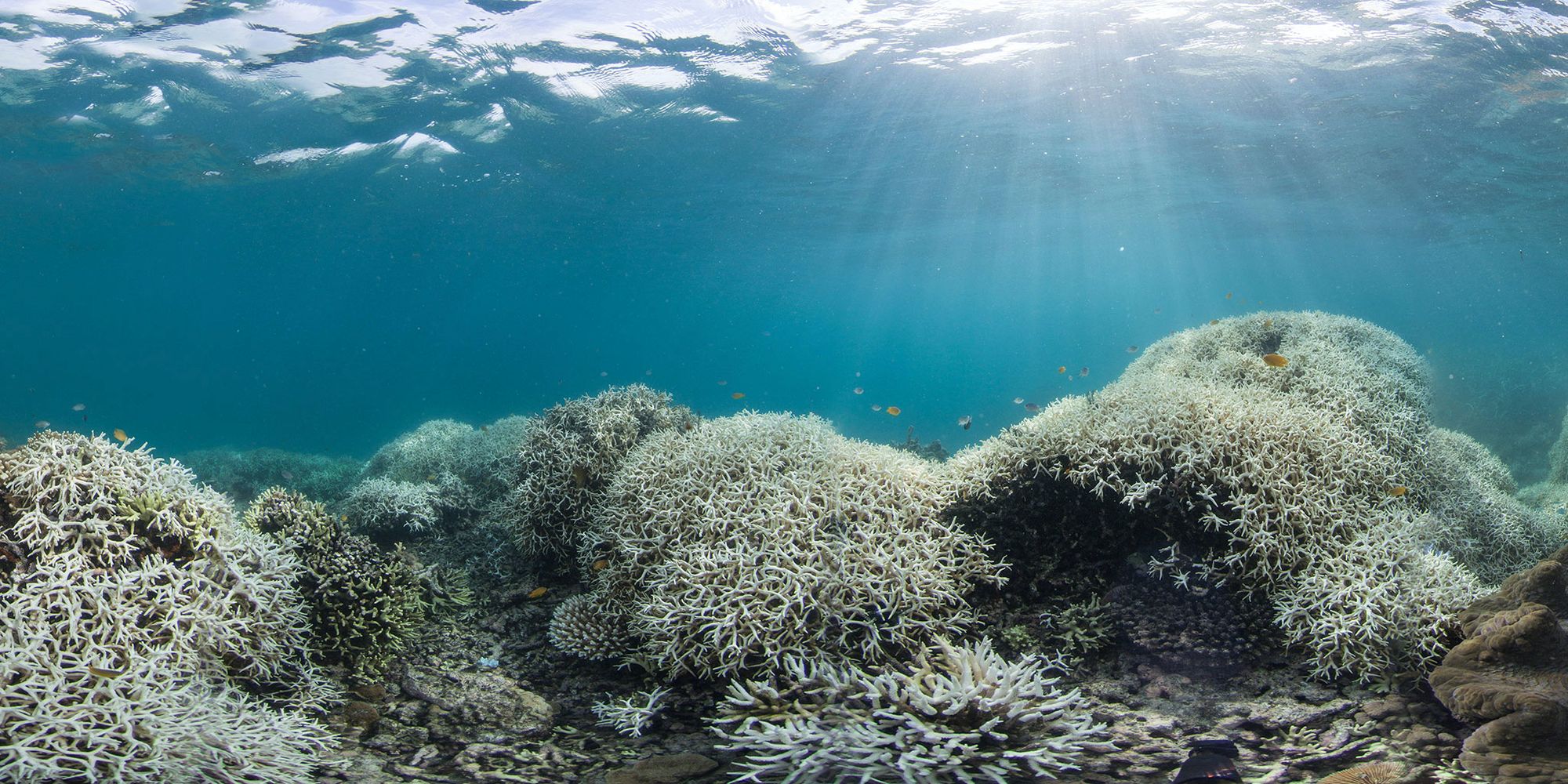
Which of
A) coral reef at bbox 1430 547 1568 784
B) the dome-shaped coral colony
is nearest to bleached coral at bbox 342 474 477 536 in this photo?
the dome-shaped coral colony

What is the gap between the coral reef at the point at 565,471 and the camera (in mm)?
7184

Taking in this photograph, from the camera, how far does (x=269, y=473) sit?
57.9 feet

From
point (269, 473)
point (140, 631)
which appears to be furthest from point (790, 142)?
point (140, 631)

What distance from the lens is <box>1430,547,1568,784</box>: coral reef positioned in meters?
3.02

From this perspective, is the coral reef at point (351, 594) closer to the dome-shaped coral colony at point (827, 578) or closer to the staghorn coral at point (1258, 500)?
the dome-shaped coral colony at point (827, 578)

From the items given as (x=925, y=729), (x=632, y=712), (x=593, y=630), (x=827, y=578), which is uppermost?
(x=925, y=729)

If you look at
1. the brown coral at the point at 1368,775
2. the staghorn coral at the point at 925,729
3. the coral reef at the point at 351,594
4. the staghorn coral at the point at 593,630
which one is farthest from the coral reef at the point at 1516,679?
the coral reef at the point at 351,594

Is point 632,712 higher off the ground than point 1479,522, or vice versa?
point 632,712

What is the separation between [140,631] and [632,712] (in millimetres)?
2737

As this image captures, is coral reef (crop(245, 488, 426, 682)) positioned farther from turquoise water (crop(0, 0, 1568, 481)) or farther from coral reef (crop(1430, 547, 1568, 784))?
turquoise water (crop(0, 0, 1568, 481))

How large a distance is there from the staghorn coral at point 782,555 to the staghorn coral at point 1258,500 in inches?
26.0

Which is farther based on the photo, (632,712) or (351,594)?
(351,594)

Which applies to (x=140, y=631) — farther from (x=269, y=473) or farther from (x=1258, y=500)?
(x=269, y=473)

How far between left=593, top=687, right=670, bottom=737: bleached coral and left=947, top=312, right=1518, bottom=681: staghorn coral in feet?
8.36
